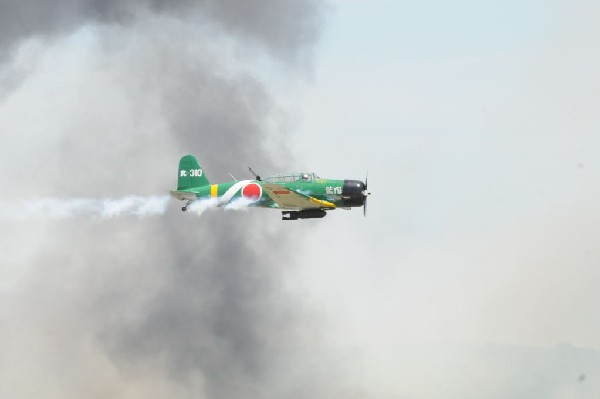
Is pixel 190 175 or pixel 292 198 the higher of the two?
pixel 190 175

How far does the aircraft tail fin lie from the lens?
115375 mm

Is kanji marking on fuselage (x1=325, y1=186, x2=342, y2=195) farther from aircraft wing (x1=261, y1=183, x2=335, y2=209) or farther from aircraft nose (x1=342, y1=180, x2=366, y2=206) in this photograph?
aircraft wing (x1=261, y1=183, x2=335, y2=209)

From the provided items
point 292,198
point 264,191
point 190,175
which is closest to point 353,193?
point 292,198

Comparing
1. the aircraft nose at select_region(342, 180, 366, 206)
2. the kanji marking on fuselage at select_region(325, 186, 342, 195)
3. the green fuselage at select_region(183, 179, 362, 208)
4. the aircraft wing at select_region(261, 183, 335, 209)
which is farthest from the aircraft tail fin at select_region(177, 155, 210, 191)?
the aircraft nose at select_region(342, 180, 366, 206)

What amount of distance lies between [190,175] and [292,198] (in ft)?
36.4

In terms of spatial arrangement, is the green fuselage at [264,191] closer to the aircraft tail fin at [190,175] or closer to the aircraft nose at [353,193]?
the aircraft nose at [353,193]

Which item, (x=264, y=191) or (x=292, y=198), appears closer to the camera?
(x=292, y=198)

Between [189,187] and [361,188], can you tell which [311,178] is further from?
[189,187]

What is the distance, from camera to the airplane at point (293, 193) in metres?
111

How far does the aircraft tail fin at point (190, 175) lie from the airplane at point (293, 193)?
106 centimetres

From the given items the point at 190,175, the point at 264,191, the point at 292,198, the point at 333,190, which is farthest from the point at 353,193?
the point at 190,175

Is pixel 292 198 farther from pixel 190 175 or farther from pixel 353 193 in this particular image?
pixel 190 175

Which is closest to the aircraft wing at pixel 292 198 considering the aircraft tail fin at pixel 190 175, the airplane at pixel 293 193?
the airplane at pixel 293 193

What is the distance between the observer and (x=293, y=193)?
11056 centimetres
